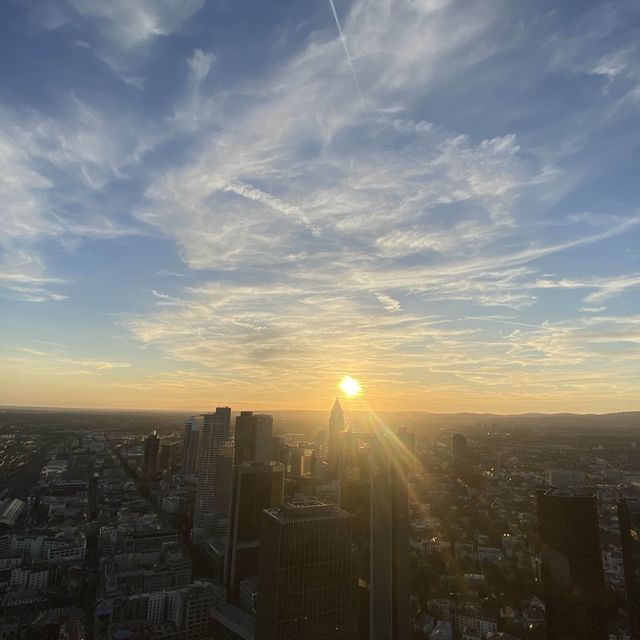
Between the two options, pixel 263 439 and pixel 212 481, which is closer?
pixel 212 481

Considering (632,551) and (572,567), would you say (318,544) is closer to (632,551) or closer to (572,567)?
(572,567)

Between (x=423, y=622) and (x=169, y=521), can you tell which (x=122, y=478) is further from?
(x=423, y=622)

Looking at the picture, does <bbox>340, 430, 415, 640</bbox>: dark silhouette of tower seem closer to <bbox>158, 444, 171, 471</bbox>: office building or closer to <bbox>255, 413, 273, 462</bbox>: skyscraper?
<bbox>255, 413, 273, 462</bbox>: skyscraper

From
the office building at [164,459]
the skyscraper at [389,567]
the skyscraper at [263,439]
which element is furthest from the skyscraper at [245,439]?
the skyscraper at [389,567]

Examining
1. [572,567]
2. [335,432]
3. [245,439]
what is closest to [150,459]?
[245,439]

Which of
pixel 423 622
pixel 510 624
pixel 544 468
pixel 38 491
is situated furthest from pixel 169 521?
pixel 544 468

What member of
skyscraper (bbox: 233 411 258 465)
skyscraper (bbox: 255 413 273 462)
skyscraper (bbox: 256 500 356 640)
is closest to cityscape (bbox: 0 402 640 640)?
skyscraper (bbox: 256 500 356 640)
